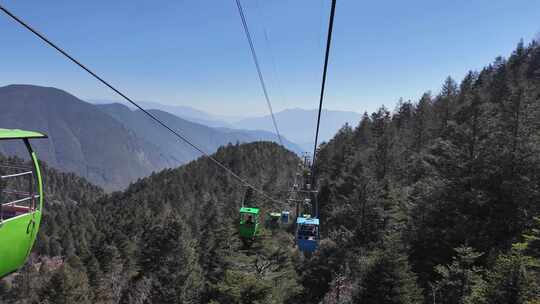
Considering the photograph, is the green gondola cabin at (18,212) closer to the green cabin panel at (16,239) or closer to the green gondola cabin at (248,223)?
the green cabin panel at (16,239)

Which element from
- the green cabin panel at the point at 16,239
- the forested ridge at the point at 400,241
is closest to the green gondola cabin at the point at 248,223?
the forested ridge at the point at 400,241

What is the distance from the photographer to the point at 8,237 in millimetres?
6441

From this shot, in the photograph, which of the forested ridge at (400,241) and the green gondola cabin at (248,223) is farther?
the green gondola cabin at (248,223)

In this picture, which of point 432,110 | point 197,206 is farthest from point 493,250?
point 197,206

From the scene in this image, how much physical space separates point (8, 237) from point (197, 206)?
375 feet

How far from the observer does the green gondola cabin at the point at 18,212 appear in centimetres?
633

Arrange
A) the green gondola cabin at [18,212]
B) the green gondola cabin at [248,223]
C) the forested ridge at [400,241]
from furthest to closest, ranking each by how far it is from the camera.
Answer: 1. the green gondola cabin at [248,223]
2. the forested ridge at [400,241]
3. the green gondola cabin at [18,212]

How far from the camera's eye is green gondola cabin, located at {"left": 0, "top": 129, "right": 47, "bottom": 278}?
6.33m

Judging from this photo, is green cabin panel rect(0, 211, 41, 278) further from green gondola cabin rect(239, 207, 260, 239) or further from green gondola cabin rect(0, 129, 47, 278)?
green gondola cabin rect(239, 207, 260, 239)

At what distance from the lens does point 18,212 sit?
24.0 ft

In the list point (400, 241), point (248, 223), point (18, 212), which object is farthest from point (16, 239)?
point (400, 241)

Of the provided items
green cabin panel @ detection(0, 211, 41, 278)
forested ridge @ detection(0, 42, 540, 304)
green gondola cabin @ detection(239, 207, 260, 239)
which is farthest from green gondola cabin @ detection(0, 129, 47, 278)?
green gondola cabin @ detection(239, 207, 260, 239)

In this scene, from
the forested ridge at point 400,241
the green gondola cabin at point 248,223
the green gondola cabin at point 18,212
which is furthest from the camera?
the green gondola cabin at point 248,223

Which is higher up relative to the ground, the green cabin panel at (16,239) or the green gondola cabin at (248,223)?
the green cabin panel at (16,239)
